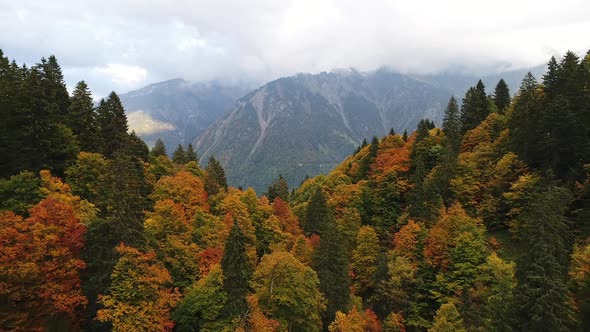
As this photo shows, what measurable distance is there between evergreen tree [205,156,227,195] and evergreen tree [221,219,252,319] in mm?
32248

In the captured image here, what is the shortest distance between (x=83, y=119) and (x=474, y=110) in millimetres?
79993

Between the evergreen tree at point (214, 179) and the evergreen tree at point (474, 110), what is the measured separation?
189ft

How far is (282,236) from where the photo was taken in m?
65.4

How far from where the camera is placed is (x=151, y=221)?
156 feet

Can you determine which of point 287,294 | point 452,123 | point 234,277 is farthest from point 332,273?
point 452,123

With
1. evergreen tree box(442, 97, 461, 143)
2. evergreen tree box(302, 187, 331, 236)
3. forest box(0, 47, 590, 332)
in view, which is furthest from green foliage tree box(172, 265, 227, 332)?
evergreen tree box(442, 97, 461, 143)

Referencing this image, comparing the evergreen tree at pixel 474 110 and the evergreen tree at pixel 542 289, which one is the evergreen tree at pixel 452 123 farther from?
the evergreen tree at pixel 542 289

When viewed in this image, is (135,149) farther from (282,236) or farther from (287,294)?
(287,294)

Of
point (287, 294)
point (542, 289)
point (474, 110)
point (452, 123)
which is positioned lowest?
point (287, 294)

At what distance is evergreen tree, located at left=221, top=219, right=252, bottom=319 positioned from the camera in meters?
39.6

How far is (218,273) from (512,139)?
5096 cm

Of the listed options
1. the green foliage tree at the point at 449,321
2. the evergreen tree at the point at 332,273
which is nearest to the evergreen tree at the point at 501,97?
the evergreen tree at the point at 332,273

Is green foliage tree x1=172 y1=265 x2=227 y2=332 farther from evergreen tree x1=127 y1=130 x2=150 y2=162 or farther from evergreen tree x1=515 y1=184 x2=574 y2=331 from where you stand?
evergreen tree x1=515 y1=184 x2=574 y2=331

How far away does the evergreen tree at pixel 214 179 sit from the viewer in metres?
73.3
